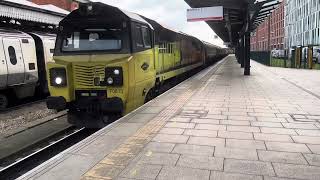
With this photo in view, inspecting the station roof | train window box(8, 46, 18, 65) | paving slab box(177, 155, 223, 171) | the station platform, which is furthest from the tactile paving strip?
the station roof

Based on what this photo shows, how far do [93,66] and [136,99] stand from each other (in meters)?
1.50

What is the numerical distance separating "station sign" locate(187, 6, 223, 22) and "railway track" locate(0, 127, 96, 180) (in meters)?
16.1

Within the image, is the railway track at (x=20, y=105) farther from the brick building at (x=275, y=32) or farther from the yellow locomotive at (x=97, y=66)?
the brick building at (x=275, y=32)

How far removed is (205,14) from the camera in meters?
25.6

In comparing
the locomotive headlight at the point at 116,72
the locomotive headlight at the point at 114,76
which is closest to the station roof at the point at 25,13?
the locomotive headlight at the point at 114,76

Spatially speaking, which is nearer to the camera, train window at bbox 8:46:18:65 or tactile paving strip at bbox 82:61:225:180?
tactile paving strip at bbox 82:61:225:180

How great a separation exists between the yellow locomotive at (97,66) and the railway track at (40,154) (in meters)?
0.44

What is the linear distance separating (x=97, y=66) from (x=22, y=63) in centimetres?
607

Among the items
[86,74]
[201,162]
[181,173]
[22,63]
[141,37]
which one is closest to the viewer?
[181,173]

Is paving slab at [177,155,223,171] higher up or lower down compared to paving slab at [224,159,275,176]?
higher up

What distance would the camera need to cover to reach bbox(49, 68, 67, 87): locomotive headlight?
8898 millimetres

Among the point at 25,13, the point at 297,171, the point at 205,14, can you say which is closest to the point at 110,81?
the point at 297,171

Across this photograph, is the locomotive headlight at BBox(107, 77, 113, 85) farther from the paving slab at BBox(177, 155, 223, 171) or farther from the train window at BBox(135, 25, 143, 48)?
the paving slab at BBox(177, 155, 223, 171)

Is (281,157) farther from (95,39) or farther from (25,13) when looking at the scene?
(25,13)
